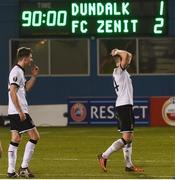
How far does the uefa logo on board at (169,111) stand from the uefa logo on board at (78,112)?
8.59 ft

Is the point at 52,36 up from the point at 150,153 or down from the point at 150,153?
up

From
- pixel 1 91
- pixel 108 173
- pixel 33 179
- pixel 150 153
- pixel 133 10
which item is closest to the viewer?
pixel 33 179

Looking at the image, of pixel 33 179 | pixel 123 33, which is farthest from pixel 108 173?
pixel 123 33

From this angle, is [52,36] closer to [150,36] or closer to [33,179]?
[150,36]

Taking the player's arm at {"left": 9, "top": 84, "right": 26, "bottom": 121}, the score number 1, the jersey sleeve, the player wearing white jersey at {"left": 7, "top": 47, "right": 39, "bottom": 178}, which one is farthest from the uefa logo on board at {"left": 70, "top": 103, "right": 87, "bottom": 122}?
the player's arm at {"left": 9, "top": 84, "right": 26, "bottom": 121}

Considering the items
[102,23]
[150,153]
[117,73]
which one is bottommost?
[150,153]

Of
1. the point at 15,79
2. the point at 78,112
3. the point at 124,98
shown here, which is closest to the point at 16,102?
the point at 15,79

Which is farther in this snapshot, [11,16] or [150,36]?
[11,16]

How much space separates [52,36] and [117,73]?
12.9 m

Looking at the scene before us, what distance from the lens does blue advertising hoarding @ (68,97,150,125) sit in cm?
2409

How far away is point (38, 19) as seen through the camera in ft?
79.9

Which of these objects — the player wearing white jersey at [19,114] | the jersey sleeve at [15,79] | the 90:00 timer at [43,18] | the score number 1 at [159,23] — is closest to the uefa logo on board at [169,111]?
the score number 1 at [159,23]

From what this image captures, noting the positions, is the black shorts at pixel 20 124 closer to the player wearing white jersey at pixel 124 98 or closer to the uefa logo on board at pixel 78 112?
the player wearing white jersey at pixel 124 98

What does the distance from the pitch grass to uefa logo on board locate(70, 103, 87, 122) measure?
75 centimetres
